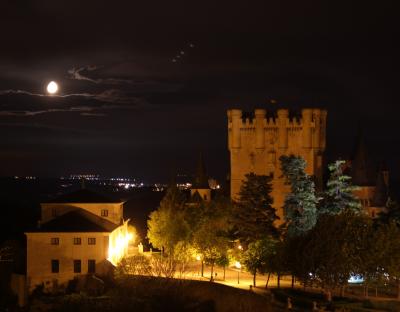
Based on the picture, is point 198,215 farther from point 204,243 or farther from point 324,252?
point 324,252

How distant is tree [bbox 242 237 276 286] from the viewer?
47906mm

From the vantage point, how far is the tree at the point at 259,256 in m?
47.9

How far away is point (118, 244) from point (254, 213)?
13174 mm

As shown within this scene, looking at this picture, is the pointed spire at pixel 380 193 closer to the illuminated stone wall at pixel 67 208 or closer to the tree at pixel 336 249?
the tree at pixel 336 249

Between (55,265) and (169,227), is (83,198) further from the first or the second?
(169,227)

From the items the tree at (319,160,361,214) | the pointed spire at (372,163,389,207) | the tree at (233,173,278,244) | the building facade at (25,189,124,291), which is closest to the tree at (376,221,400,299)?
the tree at (319,160,361,214)

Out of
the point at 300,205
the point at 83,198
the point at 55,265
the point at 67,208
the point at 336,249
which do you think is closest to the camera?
the point at 336,249

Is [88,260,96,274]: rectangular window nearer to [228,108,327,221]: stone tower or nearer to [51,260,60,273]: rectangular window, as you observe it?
[51,260,60,273]: rectangular window

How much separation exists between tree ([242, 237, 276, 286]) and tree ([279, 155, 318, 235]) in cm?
270

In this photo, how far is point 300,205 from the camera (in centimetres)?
5297

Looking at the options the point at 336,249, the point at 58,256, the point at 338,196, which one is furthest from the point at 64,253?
the point at 338,196

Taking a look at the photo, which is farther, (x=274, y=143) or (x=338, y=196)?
(x=274, y=143)

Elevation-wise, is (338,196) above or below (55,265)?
above

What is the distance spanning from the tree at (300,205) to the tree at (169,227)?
10.1 meters
